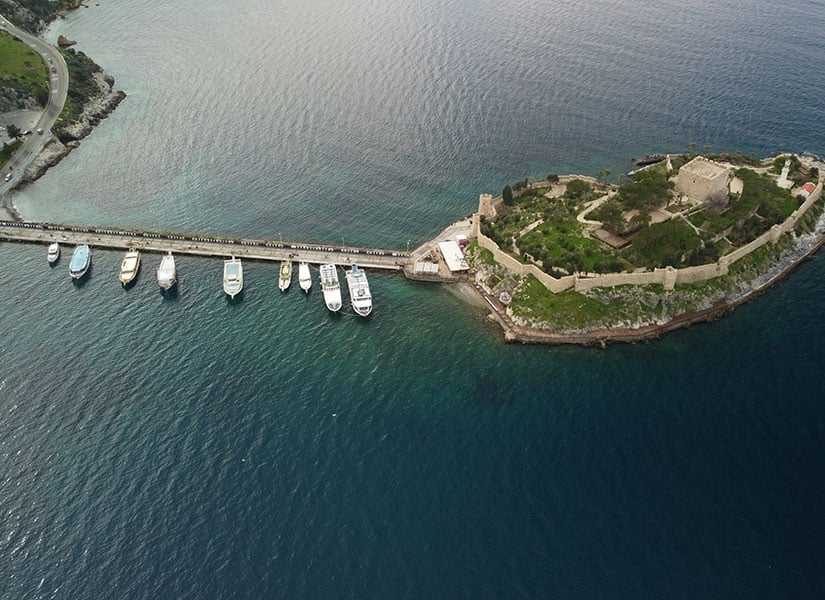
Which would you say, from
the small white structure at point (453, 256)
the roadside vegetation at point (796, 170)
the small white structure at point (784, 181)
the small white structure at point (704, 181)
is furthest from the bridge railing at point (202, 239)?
the roadside vegetation at point (796, 170)

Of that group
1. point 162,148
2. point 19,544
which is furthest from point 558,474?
point 162,148

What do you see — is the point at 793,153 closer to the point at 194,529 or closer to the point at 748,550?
the point at 748,550

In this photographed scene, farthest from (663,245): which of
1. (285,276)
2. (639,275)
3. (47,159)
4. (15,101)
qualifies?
(15,101)

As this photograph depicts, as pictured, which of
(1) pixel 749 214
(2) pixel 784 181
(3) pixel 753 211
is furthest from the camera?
(2) pixel 784 181

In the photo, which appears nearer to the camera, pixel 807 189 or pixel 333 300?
pixel 333 300

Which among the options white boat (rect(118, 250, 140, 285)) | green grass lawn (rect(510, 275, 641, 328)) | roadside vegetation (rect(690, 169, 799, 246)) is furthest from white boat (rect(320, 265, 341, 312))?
roadside vegetation (rect(690, 169, 799, 246))

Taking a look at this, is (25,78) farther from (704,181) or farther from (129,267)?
(704,181)

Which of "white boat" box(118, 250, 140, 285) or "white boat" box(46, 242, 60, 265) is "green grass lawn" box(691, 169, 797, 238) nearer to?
"white boat" box(118, 250, 140, 285)
